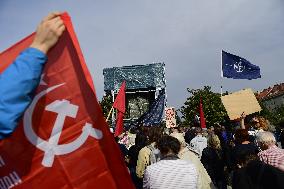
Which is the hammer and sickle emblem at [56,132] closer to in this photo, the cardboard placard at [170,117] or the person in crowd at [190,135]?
the person in crowd at [190,135]

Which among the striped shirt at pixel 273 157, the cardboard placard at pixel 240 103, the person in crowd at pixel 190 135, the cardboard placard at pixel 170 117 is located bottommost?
the cardboard placard at pixel 170 117

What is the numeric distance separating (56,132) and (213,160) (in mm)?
8410

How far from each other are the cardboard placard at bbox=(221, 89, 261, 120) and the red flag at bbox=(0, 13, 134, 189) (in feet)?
31.5

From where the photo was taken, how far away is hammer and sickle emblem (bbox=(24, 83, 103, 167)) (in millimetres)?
2420

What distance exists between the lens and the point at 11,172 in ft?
7.77

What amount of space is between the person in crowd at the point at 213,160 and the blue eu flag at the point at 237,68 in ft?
22.0

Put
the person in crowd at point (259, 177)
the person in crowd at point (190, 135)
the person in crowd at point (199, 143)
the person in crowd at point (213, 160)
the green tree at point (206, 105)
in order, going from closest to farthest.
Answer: the person in crowd at point (259, 177) < the person in crowd at point (213, 160) < the person in crowd at point (199, 143) < the person in crowd at point (190, 135) < the green tree at point (206, 105)

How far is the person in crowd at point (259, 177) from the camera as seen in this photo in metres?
3.91

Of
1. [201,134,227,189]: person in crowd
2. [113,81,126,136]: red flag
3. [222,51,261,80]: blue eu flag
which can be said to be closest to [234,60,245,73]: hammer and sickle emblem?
[222,51,261,80]: blue eu flag

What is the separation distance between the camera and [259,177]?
4121 mm

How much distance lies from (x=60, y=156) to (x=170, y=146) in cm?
304

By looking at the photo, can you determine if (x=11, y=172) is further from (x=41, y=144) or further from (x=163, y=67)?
(x=163, y=67)

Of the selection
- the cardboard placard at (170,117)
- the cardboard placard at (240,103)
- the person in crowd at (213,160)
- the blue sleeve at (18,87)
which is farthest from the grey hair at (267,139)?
the cardboard placard at (170,117)

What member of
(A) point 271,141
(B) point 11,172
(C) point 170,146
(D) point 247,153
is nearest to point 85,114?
(B) point 11,172
